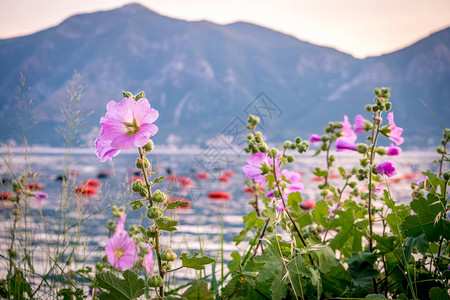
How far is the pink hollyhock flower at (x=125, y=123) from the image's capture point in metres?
0.58

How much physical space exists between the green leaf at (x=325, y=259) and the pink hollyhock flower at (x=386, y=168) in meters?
0.26

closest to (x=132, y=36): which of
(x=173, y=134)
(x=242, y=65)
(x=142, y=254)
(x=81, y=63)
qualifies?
(x=81, y=63)

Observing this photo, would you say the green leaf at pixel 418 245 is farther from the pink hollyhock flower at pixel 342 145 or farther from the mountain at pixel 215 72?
the mountain at pixel 215 72

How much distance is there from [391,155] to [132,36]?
132m

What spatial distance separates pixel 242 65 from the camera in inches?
4535

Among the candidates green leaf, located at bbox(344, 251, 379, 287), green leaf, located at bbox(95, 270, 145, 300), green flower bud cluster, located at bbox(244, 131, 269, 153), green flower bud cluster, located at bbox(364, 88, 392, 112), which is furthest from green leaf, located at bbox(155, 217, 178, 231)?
green flower bud cluster, located at bbox(364, 88, 392, 112)

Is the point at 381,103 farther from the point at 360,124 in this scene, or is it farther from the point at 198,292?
the point at 198,292

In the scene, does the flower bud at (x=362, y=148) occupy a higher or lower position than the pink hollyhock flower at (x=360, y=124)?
lower

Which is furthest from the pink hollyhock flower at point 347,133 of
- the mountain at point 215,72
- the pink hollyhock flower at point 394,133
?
the mountain at point 215,72

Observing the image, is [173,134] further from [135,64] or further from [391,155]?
[391,155]

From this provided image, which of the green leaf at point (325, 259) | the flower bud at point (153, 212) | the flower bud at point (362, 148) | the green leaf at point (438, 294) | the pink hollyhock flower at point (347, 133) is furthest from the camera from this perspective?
the pink hollyhock flower at point (347, 133)

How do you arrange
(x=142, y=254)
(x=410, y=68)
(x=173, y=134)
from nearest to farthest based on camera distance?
(x=142, y=254) → (x=173, y=134) → (x=410, y=68)

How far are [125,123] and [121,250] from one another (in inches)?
29.6

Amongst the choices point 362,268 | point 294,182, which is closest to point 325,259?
point 362,268
